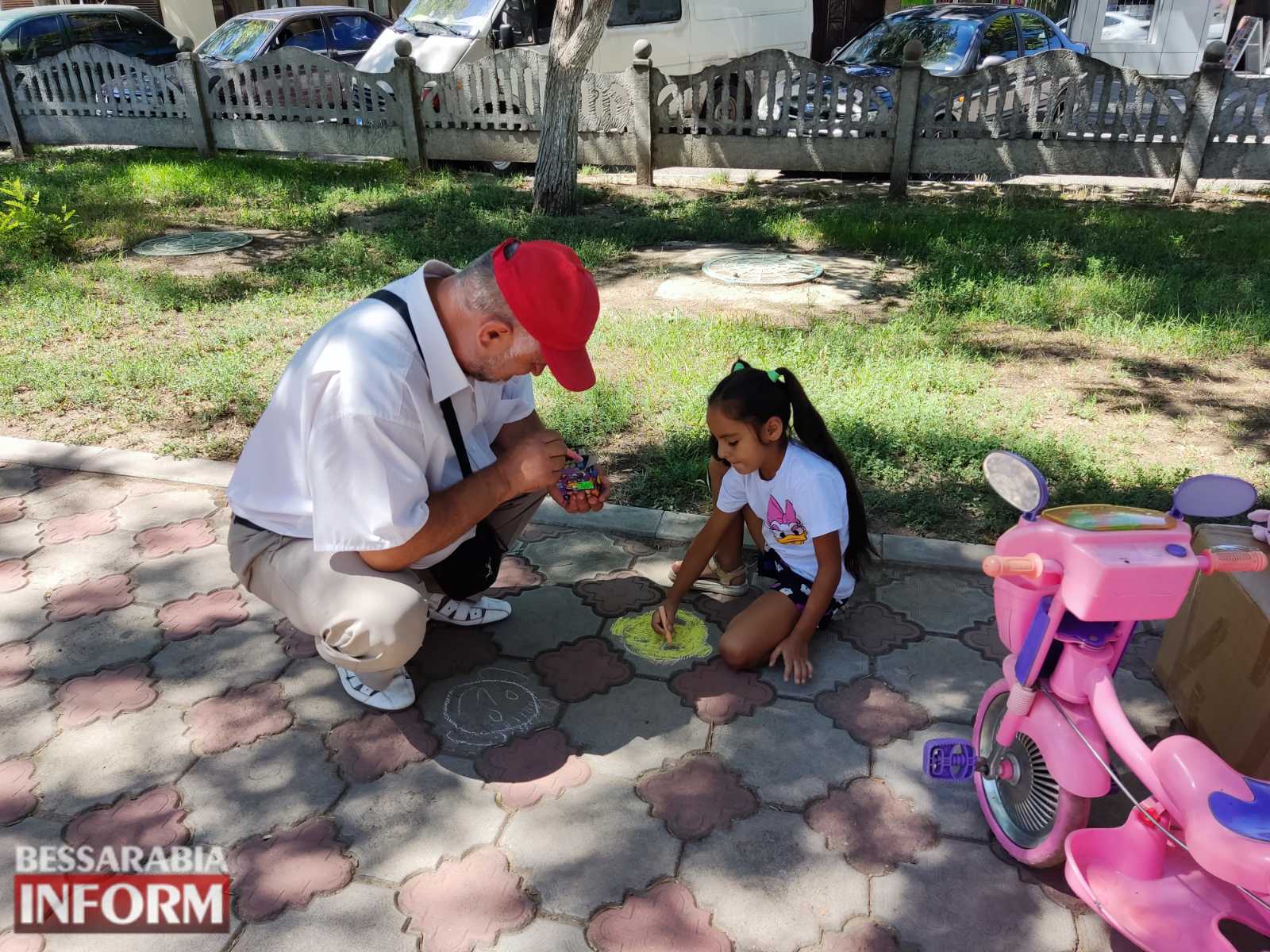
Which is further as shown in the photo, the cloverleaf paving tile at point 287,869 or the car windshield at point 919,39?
the car windshield at point 919,39

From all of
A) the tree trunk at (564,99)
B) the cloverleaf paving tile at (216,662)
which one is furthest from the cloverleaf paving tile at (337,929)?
the tree trunk at (564,99)

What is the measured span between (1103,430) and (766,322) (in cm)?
191

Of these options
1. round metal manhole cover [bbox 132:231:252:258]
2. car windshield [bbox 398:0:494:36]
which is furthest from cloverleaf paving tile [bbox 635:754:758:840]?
car windshield [bbox 398:0:494:36]

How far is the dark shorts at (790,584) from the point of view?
2.81 m

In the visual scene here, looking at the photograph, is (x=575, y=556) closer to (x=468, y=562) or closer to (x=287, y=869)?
(x=468, y=562)

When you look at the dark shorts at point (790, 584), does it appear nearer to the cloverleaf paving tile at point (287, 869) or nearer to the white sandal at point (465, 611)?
the white sandal at point (465, 611)

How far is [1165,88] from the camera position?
26.7ft

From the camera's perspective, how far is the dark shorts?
281 cm

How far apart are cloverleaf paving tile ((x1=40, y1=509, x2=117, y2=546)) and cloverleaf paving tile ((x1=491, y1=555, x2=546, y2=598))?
1.48 meters

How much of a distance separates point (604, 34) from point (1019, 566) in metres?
9.65

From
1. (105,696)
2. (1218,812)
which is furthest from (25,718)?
(1218,812)

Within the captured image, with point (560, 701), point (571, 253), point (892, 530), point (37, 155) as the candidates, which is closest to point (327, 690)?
point (560, 701)

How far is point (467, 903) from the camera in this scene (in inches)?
80.7

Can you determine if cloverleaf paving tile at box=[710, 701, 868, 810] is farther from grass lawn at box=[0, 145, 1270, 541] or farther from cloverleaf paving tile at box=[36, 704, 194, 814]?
cloverleaf paving tile at box=[36, 704, 194, 814]
